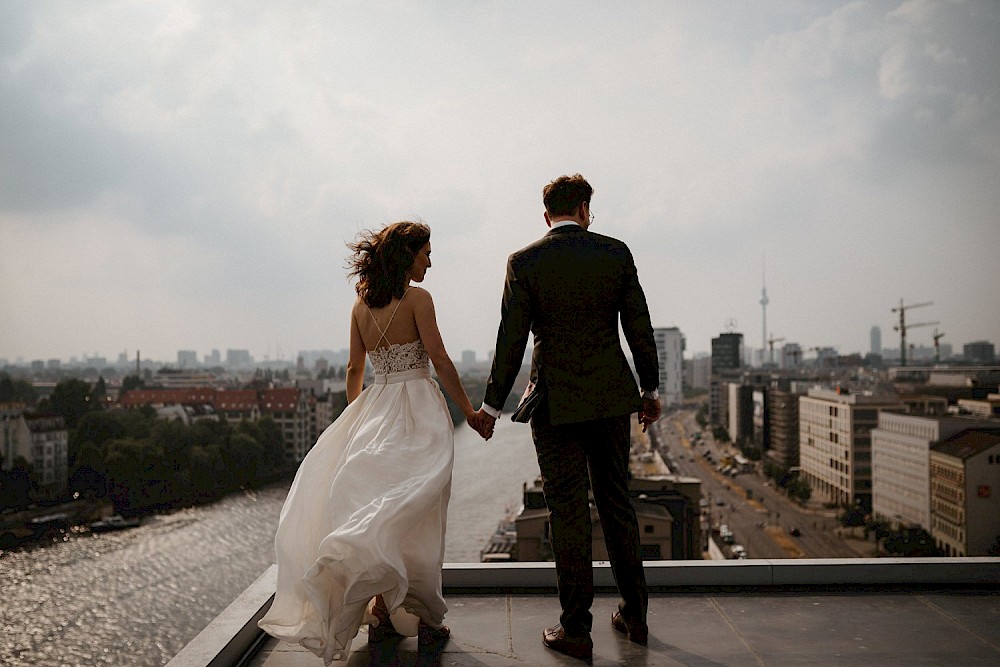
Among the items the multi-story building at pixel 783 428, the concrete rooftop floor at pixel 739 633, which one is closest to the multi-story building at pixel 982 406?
the multi-story building at pixel 783 428

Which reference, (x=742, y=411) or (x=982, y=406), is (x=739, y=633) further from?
(x=742, y=411)

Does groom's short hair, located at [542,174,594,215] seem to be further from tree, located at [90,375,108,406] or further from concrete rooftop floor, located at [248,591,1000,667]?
tree, located at [90,375,108,406]

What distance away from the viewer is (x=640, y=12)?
12328 millimetres

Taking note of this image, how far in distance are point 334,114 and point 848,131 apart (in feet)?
127

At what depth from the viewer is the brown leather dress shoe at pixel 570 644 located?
1884mm

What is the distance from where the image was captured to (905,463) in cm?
3853

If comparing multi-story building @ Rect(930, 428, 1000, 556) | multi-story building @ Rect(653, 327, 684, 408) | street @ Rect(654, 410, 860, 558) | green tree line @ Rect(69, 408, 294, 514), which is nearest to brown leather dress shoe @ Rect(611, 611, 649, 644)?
street @ Rect(654, 410, 860, 558)

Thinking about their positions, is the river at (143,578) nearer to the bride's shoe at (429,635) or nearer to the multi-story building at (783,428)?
the bride's shoe at (429,635)

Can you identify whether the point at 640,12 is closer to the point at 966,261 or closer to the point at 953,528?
the point at 953,528

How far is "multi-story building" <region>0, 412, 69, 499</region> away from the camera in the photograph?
36125 millimetres

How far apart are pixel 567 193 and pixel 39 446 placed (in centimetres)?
4138

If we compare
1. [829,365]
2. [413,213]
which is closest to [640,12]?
[413,213]

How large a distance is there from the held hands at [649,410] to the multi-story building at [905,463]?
39237 mm

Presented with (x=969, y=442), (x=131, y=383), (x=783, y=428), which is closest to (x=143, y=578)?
(x=969, y=442)
